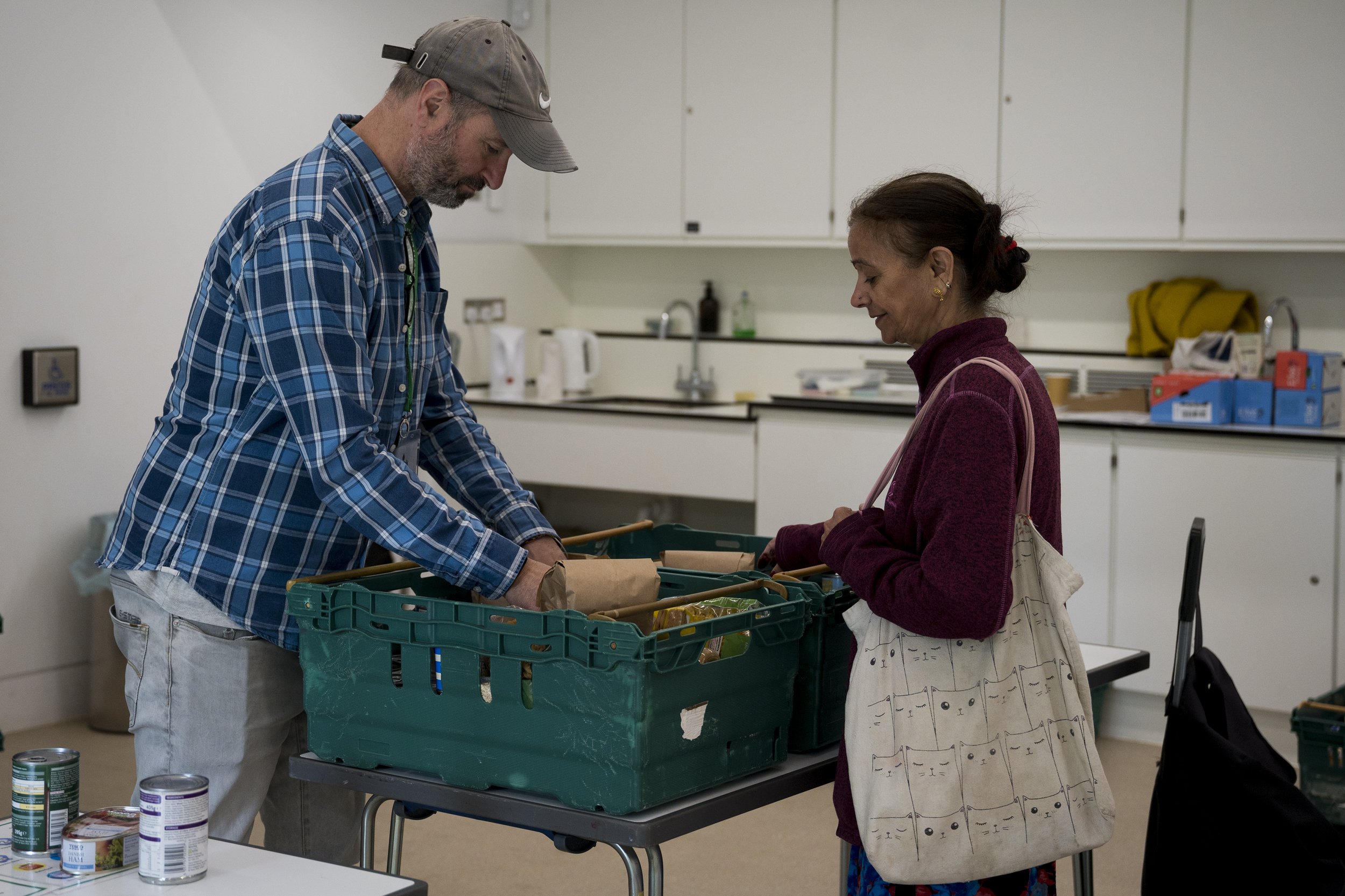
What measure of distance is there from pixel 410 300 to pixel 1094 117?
3167 mm

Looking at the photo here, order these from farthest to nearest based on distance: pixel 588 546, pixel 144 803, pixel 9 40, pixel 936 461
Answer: pixel 9 40 → pixel 588 546 → pixel 936 461 → pixel 144 803

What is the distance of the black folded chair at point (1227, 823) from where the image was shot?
64.2 inches

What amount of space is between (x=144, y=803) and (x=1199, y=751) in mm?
1198

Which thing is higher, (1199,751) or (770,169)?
(770,169)

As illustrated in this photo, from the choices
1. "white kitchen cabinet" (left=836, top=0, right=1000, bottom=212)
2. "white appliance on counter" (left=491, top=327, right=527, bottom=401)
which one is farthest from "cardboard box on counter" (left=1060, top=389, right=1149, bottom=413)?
"white appliance on counter" (left=491, top=327, right=527, bottom=401)

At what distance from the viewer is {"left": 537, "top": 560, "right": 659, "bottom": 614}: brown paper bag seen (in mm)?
1613

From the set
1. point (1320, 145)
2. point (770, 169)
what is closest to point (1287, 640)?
point (1320, 145)

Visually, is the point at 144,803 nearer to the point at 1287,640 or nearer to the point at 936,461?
the point at 936,461

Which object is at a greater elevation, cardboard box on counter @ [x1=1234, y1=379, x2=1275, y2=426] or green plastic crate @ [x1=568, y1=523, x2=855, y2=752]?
cardboard box on counter @ [x1=1234, y1=379, x2=1275, y2=426]

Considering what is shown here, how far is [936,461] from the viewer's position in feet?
4.83

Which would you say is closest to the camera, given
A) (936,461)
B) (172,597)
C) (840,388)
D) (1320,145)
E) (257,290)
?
(936,461)

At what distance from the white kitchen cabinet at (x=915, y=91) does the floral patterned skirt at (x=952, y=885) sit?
3.07 m

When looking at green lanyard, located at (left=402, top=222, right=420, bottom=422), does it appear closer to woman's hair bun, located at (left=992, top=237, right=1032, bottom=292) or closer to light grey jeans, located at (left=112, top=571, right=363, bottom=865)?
light grey jeans, located at (left=112, top=571, right=363, bottom=865)

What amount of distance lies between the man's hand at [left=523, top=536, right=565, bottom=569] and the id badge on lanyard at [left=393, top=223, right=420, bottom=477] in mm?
195
